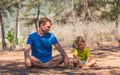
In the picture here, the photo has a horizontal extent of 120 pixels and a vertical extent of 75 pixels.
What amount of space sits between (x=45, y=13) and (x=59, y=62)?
13850 millimetres

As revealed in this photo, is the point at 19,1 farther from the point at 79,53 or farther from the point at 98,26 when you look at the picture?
the point at 79,53

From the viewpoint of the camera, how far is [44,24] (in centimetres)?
669

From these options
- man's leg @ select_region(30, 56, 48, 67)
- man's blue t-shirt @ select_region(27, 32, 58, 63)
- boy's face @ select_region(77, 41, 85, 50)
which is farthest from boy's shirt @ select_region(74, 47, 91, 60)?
man's leg @ select_region(30, 56, 48, 67)

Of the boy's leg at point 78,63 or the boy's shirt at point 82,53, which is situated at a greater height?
the boy's shirt at point 82,53

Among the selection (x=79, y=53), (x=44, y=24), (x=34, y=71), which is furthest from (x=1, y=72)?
(x=79, y=53)

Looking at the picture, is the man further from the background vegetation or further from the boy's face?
the background vegetation

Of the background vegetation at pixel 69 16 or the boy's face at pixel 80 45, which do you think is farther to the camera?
the background vegetation at pixel 69 16

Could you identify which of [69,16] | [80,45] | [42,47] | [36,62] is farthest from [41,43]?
[69,16]

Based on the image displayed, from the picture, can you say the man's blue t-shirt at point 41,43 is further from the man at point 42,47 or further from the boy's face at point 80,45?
the boy's face at point 80,45

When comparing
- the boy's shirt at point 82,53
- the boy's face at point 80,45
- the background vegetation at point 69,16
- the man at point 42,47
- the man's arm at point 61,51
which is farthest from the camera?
the background vegetation at point 69,16

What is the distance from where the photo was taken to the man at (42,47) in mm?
6719

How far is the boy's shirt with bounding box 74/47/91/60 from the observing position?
24.2 ft

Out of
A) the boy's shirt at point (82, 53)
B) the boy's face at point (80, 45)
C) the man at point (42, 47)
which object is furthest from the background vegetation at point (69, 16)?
the man at point (42, 47)

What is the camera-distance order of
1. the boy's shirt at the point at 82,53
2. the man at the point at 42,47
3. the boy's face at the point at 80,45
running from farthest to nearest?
the boy's shirt at the point at 82,53
the boy's face at the point at 80,45
the man at the point at 42,47
